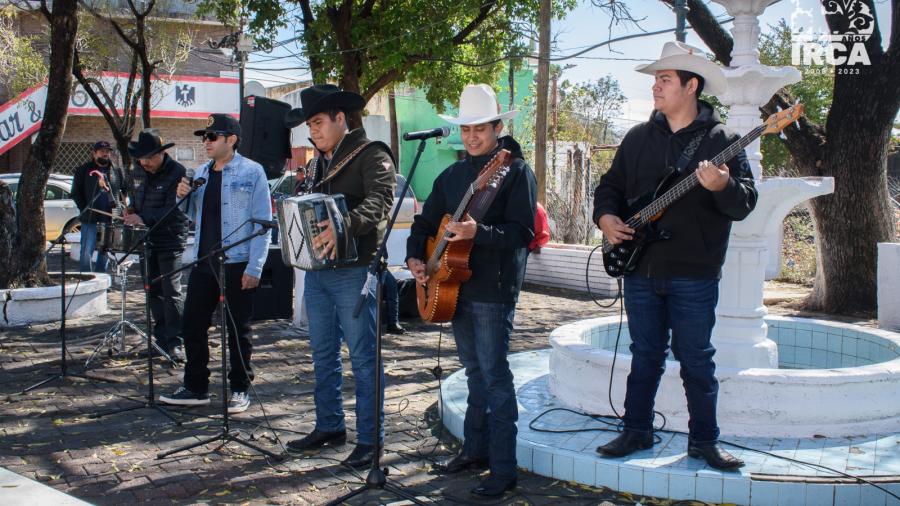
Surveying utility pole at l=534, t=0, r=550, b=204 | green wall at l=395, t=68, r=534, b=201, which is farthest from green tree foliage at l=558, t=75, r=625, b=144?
utility pole at l=534, t=0, r=550, b=204

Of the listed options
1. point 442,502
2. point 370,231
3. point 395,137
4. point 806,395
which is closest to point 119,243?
point 370,231

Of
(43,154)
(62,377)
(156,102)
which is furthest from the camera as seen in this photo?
(156,102)

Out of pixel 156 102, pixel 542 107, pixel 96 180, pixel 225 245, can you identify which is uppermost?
pixel 156 102

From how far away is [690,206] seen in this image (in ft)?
15.1

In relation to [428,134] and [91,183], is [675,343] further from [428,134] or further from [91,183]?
[91,183]

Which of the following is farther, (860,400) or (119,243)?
(119,243)

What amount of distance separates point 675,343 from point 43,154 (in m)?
8.37

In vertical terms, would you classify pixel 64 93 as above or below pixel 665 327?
above

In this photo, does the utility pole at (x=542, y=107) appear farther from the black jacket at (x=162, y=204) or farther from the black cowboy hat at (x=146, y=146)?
the black cowboy hat at (x=146, y=146)

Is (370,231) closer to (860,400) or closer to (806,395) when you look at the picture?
(806,395)

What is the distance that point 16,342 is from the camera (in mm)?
8836

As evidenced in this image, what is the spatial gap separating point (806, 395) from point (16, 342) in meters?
7.43

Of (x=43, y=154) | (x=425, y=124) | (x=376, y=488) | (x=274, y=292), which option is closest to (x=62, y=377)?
(x=274, y=292)

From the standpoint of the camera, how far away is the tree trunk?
33.5 ft
